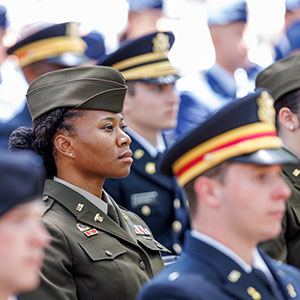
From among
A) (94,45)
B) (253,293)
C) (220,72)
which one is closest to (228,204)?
(253,293)

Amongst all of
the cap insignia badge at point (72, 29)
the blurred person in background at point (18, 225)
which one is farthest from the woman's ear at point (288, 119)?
the blurred person in background at point (18, 225)

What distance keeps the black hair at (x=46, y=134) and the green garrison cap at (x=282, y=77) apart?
105 centimetres

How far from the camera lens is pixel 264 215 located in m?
2.62

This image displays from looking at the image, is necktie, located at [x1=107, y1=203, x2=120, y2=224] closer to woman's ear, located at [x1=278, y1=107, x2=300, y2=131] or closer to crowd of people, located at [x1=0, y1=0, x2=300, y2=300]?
crowd of people, located at [x1=0, y1=0, x2=300, y2=300]

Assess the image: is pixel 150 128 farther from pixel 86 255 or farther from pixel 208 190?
pixel 208 190

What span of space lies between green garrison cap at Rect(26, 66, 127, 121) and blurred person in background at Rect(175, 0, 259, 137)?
1.97 m

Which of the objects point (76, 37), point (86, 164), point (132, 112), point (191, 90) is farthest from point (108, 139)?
point (191, 90)

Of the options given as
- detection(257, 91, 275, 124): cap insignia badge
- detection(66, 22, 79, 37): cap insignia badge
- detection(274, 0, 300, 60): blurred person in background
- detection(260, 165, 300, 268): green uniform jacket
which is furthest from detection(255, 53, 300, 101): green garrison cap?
detection(274, 0, 300, 60): blurred person in background

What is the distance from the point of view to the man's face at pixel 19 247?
2166mm

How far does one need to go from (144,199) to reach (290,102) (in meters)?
0.99

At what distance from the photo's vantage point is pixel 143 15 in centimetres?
628

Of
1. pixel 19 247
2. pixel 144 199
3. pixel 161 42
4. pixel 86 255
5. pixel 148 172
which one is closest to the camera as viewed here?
pixel 19 247

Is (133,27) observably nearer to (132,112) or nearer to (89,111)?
(132,112)

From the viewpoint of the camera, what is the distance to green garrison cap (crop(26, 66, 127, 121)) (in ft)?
11.9
